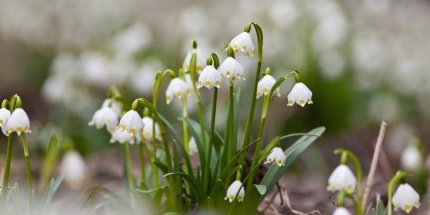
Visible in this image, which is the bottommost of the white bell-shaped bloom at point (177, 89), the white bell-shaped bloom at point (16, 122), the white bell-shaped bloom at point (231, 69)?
the white bell-shaped bloom at point (16, 122)

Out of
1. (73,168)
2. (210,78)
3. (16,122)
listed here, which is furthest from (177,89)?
(73,168)

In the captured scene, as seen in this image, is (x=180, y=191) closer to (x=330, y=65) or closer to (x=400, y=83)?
(x=330, y=65)

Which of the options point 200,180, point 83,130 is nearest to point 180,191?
point 200,180

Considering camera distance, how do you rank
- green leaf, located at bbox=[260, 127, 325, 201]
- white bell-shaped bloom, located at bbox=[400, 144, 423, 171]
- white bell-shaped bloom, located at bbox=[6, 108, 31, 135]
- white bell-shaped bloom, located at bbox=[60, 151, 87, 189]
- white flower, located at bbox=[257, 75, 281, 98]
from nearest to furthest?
white bell-shaped bloom, located at bbox=[6, 108, 31, 135], white flower, located at bbox=[257, 75, 281, 98], green leaf, located at bbox=[260, 127, 325, 201], white bell-shaped bloom, located at bbox=[400, 144, 423, 171], white bell-shaped bloom, located at bbox=[60, 151, 87, 189]

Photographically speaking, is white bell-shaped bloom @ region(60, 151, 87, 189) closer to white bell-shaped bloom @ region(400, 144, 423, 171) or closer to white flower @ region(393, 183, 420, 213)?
white bell-shaped bloom @ region(400, 144, 423, 171)

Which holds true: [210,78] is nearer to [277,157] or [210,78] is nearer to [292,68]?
[277,157]

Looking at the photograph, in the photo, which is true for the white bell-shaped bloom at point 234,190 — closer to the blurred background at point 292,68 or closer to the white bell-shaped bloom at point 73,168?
the white bell-shaped bloom at point 73,168

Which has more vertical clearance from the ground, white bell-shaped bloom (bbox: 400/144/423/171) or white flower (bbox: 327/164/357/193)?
white flower (bbox: 327/164/357/193)

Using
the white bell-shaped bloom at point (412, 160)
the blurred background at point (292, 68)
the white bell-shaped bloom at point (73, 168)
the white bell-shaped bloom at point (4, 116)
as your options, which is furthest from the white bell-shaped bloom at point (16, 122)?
the blurred background at point (292, 68)

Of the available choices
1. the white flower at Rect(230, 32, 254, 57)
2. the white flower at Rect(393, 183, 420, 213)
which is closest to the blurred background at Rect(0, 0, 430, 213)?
the white flower at Rect(393, 183, 420, 213)
